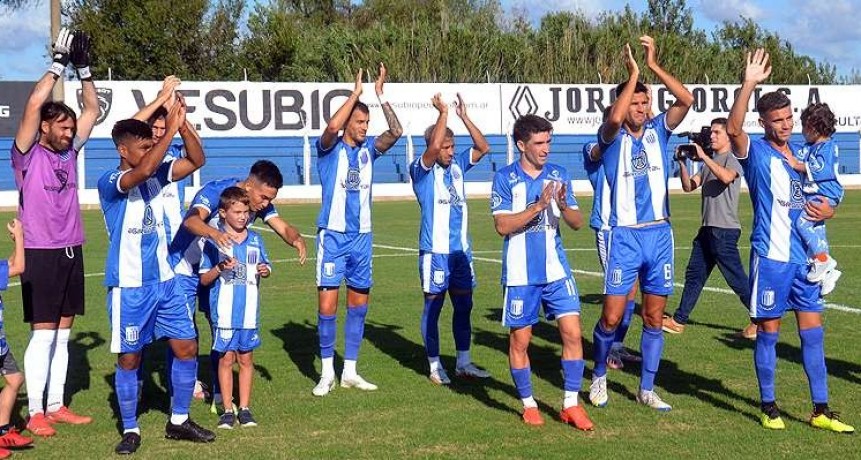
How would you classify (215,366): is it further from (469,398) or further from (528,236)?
(528,236)

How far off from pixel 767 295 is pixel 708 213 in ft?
13.4

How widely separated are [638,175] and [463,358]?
236cm

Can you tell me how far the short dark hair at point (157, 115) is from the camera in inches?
309

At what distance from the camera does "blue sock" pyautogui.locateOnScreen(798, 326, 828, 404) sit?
741 centimetres

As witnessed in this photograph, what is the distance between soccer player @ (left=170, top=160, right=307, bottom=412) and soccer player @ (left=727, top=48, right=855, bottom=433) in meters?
3.09

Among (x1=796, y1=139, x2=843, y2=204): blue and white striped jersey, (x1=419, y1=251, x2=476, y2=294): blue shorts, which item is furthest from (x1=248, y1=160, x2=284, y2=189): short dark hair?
(x1=796, y1=139, x2=843, y2=204): blue and white striped jersey

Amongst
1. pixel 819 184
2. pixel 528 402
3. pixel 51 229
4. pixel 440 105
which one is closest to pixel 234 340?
pixel 51 229

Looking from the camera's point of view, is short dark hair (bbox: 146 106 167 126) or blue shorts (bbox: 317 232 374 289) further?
blue shorts (bbox: 317 232 374 289)

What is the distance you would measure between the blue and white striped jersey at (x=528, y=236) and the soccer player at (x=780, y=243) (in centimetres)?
123

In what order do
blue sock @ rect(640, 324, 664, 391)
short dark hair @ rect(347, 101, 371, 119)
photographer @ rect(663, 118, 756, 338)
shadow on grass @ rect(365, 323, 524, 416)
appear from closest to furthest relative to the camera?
blue sock @ rect(640, 324, 664, 391), shadow on grass @ rect(365, 323, 524, 416), short dark hair @ rect(347, 101, 371, 119), photographer @ rect(663, 118, 756, 338)

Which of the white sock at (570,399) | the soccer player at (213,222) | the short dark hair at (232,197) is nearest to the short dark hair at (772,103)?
the white sock at (570,399)

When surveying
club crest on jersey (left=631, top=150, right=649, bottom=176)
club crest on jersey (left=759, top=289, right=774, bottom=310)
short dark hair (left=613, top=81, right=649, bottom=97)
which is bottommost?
club crest on jersey (left=759, top=289, right=774, bottom=310)

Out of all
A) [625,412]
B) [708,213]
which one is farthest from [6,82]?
[625,412]

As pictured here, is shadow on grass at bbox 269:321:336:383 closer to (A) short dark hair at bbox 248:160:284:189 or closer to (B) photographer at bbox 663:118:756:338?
(A) short dark hair at bbox 248:160:284:189
